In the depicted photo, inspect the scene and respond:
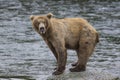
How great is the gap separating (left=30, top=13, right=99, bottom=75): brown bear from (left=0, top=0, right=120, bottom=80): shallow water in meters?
0.34

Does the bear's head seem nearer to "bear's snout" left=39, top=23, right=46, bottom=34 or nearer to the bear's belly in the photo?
"bear's snout" left=39, top=23, right=46, bottom=34

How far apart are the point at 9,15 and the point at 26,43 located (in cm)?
852

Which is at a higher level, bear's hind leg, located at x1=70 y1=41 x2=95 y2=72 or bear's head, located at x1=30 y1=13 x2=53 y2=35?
bear's head, located at x1=30 y1=13 x2=53 y2=35

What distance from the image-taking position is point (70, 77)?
36.9 ft

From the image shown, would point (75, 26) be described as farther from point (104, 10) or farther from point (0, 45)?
point (104, 10)

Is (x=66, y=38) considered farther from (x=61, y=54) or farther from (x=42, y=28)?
(x=42, y=28)

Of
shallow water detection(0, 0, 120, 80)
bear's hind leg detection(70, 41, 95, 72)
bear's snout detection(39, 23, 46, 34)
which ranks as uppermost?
bear's snout detection(39, 23, 46, 34)

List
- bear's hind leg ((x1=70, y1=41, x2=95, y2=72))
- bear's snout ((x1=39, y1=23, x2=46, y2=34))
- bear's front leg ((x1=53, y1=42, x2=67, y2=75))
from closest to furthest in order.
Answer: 1. bear's snout ((x1=39, y1=23, x2=46, y2=34))
2. bear's front leg ((x1=53, y1=42, x2=67, y2=75))
3. bear's hind leg ((x1=70, y1=41, x2=95, y2=72))

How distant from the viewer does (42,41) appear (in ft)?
61.0

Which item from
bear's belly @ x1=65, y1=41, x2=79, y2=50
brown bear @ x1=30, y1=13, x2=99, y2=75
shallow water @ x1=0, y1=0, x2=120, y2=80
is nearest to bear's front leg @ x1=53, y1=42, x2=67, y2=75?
brown bear @ x1=30, y1=13, x2=99, y2=75

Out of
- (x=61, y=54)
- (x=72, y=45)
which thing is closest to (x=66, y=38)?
(x=72, y=45)

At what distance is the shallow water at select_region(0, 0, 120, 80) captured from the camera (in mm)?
12898

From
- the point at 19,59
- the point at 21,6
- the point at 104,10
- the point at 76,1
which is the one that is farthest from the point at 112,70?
the point at 76,1

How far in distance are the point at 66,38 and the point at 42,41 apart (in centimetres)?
703
